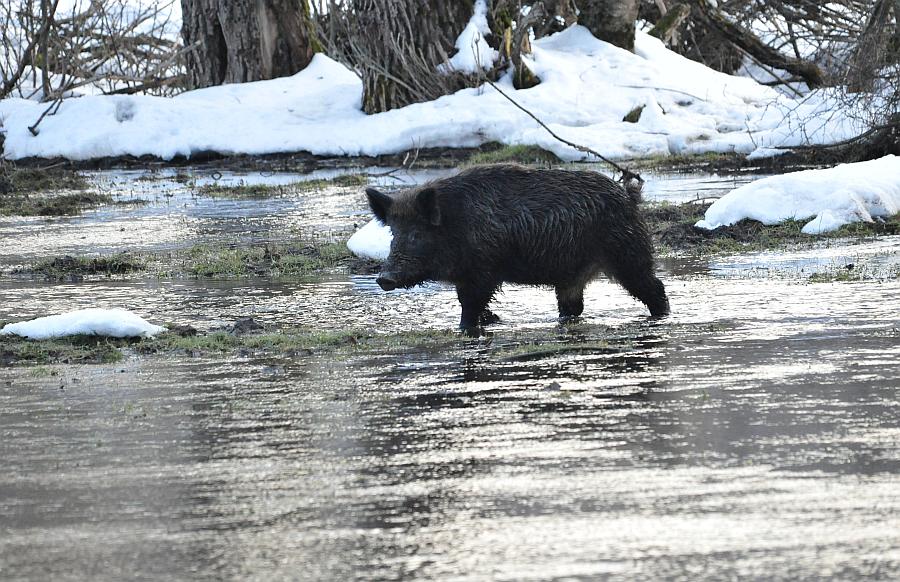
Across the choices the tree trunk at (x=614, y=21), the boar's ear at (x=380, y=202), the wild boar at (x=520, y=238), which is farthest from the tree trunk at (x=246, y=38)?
the wild boar at (x=520, y=238)

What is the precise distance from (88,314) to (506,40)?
17941mm

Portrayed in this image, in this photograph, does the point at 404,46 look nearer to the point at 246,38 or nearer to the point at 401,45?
the point at 401,45

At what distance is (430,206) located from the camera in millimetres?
9844

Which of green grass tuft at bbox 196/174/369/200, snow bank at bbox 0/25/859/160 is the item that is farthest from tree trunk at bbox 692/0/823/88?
green grass tuft at bbox 196/174/369/200

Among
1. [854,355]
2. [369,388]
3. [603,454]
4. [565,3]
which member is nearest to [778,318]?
[854,355]

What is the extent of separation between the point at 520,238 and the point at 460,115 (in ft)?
48.6

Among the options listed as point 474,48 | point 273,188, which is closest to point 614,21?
point 474,48

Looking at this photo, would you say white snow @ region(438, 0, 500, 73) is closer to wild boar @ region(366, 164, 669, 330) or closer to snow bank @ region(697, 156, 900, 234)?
snow bank @ region(697, 156, 900, 234)

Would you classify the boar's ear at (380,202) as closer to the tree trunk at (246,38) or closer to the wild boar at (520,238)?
the wild boar at (520,238)

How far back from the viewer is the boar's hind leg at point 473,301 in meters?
9.55

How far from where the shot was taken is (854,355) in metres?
7.61

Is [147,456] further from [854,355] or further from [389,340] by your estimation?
[854,355]

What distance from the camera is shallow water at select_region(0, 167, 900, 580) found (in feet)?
14.7

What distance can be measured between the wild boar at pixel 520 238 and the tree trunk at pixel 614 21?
18391mm
